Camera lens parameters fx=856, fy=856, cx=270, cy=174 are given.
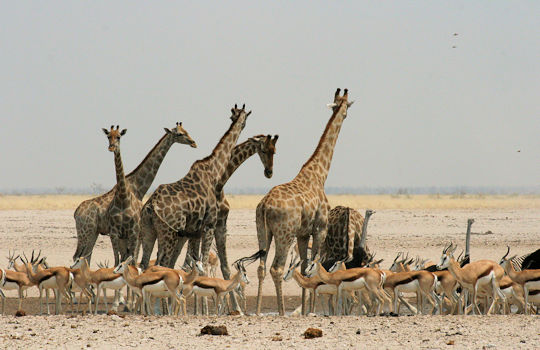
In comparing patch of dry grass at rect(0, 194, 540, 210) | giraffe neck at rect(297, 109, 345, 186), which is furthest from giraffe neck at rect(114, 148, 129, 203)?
patch of dry grass at rect(0, 194, 540, 210)

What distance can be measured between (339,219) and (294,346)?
445 cm

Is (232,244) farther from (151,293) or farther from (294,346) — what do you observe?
(294,346)

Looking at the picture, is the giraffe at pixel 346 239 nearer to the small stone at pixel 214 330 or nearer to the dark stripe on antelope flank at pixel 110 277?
the dark stripe on antelope flank at pixel 110 277

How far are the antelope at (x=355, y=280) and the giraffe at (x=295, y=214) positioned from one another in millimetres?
664

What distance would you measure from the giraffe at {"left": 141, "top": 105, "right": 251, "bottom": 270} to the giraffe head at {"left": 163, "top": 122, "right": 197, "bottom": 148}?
1.29m

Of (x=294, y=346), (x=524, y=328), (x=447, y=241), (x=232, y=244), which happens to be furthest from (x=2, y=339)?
(x=447, y=241)

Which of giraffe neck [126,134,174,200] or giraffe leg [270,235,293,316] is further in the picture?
giraffe neck [126,134,174,200]

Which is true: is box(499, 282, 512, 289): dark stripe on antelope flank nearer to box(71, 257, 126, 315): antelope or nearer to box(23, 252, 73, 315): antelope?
box(71, 257, 126, 315): antelope

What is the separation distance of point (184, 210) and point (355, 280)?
105 inches

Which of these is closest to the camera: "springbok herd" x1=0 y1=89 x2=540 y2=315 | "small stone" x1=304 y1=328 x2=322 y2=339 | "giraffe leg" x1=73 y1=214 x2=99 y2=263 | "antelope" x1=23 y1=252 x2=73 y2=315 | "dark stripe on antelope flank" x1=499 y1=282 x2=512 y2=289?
"small stone" x1=304 y1=328 x2=322 y2=339

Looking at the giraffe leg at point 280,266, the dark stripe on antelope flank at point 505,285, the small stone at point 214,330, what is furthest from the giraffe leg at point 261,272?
the dark stripe on antelope flank at point 505,285

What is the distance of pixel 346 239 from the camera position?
514 inches

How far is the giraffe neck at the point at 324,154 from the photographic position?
13.0 metres

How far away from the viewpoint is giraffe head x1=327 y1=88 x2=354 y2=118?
13.6 metres
